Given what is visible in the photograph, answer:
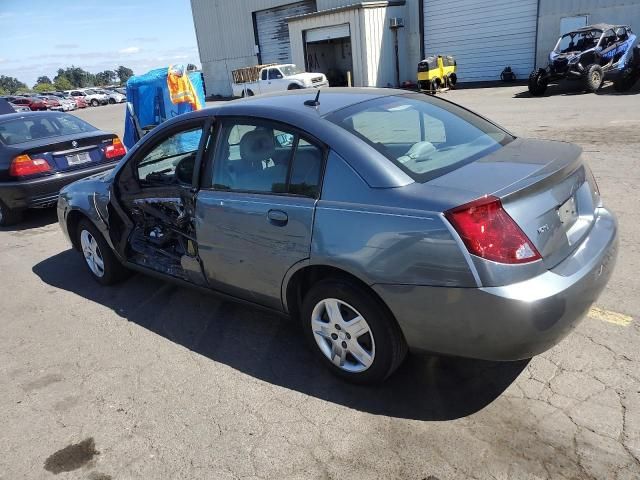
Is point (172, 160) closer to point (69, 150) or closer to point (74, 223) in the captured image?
point (74, 223)

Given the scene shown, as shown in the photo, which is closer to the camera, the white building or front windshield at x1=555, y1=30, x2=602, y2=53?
Result: front windshield at x1=555, y1=30, x2=602, y2=53

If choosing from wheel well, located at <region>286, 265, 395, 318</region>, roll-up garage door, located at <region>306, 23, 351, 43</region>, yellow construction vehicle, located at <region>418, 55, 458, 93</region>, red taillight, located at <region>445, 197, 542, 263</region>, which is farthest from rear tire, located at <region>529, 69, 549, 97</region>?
red taillight, located at <region>445, 197, 542, 263</region>

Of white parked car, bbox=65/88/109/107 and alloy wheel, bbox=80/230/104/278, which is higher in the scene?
alloy wheel, bbox=80/230/104/278

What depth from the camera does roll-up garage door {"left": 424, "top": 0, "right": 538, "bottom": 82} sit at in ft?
71.5

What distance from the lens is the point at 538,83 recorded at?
16.3 metres

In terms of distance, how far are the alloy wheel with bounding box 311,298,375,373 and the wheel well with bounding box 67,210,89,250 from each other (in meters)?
2.95

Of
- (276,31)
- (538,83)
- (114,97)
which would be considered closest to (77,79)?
(114,97)

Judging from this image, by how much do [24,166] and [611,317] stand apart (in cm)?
719

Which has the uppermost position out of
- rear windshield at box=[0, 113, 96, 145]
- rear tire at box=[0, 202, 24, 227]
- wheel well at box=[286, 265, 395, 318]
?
rear windshield at box=[0, 113, 96, 145]

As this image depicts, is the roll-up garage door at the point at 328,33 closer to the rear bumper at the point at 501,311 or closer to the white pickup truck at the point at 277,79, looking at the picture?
the white pickup truck at the point at 277,79

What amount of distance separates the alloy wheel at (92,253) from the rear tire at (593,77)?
49.2 ft

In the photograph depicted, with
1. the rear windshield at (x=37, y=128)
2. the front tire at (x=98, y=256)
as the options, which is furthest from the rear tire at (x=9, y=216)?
the front tire at (x=98, y=256)

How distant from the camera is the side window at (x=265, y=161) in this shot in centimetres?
301

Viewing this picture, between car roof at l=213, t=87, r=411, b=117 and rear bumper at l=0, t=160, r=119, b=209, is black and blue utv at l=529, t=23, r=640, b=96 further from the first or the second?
rear bumper at l=0, t=160, r=119, b=209
